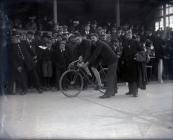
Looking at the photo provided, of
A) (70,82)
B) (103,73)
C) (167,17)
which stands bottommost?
(70,82)

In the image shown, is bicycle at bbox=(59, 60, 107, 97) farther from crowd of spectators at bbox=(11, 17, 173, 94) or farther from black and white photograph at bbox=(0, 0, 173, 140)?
crowd of spectators at bbox=(11, 17, 173, 94)

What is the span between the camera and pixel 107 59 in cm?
1067

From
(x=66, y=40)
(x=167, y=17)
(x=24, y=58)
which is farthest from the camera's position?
(x=167, y=17)

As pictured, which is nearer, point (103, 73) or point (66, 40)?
point (103, 73)

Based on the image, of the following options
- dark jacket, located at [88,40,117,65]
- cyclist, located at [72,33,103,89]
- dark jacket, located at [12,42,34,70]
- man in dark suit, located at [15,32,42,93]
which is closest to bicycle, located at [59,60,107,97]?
cyclist, located at [72,33,103,89]

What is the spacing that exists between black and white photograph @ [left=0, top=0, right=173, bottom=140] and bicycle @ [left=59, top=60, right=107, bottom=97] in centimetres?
3

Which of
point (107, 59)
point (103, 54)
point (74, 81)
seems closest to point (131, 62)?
point (107, 59)

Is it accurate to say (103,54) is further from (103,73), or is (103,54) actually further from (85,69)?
(103,73)

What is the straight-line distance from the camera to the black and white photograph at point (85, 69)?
732 cm

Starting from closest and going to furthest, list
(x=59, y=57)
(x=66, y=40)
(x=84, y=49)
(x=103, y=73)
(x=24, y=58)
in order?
(x=103, y=73), (x=84, y=49), (x=24, y=58), (x=59, y=57), (x=66, y=40)

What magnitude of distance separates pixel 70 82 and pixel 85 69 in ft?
1.81

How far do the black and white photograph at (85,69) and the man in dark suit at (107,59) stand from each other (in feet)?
0.09

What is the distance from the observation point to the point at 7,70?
11.7 metres

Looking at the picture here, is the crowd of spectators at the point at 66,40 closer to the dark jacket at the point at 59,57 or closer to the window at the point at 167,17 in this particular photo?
the dark jacket at the point at 59,57
